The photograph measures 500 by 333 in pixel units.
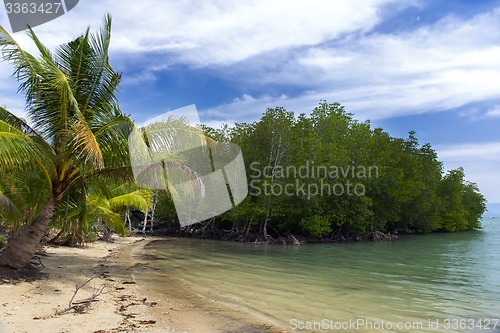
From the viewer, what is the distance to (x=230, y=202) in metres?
31.3

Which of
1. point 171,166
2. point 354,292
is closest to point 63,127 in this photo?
point 171,166

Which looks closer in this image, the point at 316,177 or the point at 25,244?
the point at 25,244

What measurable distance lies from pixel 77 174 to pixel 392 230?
39541 millimetres

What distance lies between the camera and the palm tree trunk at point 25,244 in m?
8.07

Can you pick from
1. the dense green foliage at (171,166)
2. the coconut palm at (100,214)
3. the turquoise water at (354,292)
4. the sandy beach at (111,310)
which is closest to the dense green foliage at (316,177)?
the dense green foliage at (171,166)

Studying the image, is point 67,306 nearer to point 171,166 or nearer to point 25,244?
point 25,244

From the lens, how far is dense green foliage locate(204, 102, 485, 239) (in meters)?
29.2

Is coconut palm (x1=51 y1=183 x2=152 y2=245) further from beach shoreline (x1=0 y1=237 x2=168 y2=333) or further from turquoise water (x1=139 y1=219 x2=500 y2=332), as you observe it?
beach shoreline (x1=0 y1=237 x2=168 y2=333)

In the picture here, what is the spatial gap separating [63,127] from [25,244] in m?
2.73

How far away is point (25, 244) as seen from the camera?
27.1 feet

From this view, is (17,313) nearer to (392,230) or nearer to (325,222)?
(325,222)

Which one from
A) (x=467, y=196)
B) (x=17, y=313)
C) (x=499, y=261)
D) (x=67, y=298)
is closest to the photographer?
(x=17, y=313)

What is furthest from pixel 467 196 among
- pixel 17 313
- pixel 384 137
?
pixel 17 313

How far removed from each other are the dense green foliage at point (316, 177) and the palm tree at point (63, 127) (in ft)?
67.0
